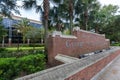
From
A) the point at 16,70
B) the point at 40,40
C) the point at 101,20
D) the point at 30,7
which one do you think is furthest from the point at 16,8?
the point at 40,40

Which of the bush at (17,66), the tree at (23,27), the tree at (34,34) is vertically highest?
the tree at (23,27)

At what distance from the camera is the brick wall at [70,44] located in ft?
50.0

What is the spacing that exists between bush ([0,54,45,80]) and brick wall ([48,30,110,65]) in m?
3.64

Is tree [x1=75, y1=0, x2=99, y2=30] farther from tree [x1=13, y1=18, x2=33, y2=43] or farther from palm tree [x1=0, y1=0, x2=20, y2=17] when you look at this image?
tree [x1=13, y1=18, x2=33, y2=43]

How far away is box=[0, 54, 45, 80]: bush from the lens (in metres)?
8.20

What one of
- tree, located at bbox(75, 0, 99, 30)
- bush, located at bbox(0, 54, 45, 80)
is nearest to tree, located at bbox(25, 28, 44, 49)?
tree, located at bbox(75, 0, 99, 30)

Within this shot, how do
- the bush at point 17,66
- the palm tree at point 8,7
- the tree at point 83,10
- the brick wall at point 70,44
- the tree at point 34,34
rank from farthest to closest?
the tree at point 34,34, the tree at point 83,10, the palm tree at point 8,7, the brick wall at point 70,44, the bush at point 17,66

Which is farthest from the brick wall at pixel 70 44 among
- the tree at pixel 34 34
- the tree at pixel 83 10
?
the tree at pixel 34 34

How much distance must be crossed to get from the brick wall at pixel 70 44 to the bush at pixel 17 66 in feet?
12.0

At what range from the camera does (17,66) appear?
29.6 ft

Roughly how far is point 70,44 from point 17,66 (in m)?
10.1

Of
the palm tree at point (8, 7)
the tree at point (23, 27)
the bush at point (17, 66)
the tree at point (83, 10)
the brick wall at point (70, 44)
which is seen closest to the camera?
the bush at point (17, 66)

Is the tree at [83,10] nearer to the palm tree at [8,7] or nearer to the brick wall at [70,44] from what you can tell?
the brick wall at [70,44]

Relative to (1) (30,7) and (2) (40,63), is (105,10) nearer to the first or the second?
(1) (30,7)
